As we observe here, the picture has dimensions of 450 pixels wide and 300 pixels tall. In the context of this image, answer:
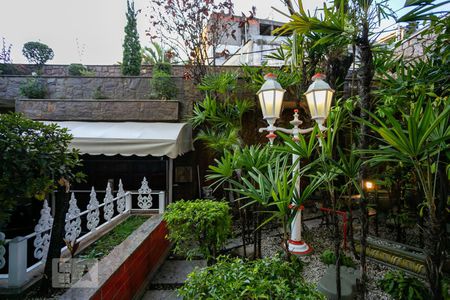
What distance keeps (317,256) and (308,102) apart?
2.61 meters

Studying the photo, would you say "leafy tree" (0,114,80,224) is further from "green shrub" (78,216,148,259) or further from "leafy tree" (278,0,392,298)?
"leafy tree" (278,0,392,298)

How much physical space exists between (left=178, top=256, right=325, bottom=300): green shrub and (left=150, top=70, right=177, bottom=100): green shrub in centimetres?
575

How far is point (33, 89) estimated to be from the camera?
6590 millimetres

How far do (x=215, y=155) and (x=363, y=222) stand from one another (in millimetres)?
4998

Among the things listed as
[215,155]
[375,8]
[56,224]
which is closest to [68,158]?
[56,224]

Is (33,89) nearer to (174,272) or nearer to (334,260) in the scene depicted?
(174,272)

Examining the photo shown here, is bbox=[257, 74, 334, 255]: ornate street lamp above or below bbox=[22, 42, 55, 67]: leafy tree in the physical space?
below

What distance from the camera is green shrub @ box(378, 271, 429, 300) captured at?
97.7 inches

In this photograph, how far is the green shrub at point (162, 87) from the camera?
6.64 meters

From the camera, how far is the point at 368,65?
7.36 feet

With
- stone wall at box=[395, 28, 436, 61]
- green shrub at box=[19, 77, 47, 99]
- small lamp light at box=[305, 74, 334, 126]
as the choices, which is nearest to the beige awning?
green shrub at box=[19, 77, 47, 99]

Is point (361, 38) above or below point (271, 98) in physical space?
above

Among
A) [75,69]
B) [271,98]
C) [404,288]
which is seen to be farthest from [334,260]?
[75,69]

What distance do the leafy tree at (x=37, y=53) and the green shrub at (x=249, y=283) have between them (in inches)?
368
